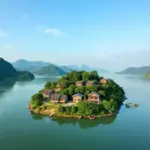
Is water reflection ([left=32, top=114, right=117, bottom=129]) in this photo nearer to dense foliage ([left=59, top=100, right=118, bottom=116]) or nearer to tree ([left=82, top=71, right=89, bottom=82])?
dense foliage ([left=59, top=100, right=118, bottom=116])

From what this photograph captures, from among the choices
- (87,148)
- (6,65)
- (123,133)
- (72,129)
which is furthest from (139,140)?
(6,65)

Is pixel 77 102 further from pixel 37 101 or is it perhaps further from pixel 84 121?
pixel 37 101

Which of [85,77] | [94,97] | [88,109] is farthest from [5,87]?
[88,109]

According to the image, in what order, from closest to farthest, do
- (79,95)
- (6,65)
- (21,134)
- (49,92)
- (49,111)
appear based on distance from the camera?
(21,134), (49,111), (79,95), (49,92), (6,65)

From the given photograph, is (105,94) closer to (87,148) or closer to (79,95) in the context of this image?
(79,95)

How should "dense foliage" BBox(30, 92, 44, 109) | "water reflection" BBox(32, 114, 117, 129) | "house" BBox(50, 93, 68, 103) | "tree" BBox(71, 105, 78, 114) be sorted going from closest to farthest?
"water reflection" BBox(32, 114, 117, 129)
"tree" BBox(71, 105, 78, 114)
"dense foliage" BBox(30, 92, 44, 109)
"house" BBox(50, 93, 68, 103)

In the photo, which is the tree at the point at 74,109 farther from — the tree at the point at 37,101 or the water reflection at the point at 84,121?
Result: the tree at the point at 37,101

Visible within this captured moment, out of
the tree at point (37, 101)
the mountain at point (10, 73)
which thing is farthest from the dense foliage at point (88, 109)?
the mountain at point (10, 73)

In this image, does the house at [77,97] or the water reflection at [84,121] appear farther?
the house at [77,97]

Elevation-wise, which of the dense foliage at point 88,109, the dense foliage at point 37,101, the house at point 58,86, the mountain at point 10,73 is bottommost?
the dense foliage at point 88,109

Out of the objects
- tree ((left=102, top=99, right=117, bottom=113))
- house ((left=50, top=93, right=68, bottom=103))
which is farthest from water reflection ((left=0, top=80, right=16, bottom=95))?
tree ((left=102, top=99, right=117, bottom=113))

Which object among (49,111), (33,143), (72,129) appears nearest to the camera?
(33,143)
